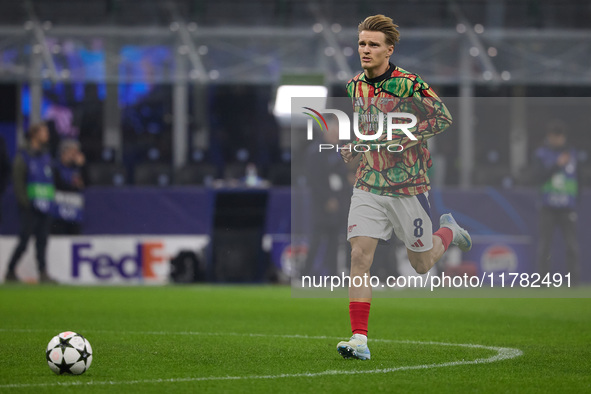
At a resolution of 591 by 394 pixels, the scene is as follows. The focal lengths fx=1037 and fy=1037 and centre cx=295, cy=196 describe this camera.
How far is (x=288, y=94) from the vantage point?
1836 centimetres

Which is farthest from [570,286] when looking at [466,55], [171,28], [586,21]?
[171,28]

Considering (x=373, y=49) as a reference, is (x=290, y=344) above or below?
below

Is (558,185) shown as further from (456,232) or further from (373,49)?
(373,49)

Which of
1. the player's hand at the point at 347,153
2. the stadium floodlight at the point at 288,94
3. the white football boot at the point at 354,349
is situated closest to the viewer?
the white football boot at the point at 354,349

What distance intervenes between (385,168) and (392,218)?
0.32m

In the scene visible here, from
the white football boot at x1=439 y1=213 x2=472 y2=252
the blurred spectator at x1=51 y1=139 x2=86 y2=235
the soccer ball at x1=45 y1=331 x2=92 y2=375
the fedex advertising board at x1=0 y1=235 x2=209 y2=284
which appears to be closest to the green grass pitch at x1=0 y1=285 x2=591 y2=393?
the soccer ball at x1=45 y1=331 x2=92 y2=375

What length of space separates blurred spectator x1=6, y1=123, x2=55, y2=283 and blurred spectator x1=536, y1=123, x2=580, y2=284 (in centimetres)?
694

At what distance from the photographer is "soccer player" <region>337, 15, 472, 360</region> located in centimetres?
622

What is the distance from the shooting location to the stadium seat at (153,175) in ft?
56.8

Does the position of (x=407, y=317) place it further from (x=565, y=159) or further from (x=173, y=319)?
(x=565, y=159)

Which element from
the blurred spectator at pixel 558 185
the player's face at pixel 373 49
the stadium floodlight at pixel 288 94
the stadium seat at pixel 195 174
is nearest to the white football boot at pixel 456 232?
the player's face at pixel 373 49

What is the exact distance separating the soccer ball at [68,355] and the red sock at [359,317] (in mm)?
1644

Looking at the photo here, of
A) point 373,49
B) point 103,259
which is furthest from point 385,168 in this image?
point 103,259

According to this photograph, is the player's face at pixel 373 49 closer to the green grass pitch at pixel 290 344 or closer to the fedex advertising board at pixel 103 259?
the green grass pitch at pixel 290 344
